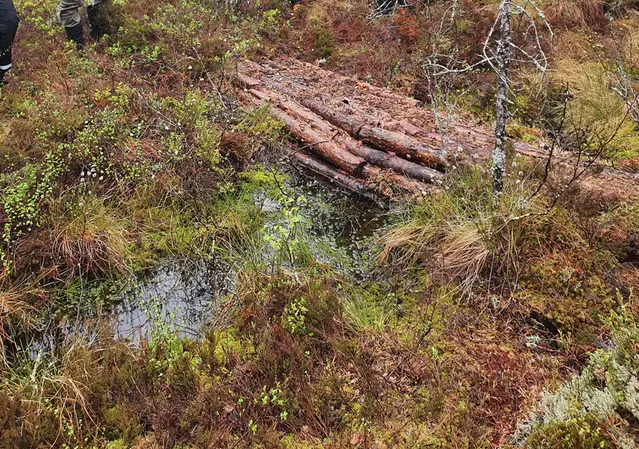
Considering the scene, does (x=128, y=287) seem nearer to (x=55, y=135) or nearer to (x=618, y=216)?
(x=55, y=135)

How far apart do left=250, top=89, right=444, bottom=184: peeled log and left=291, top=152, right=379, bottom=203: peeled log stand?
0.38 m

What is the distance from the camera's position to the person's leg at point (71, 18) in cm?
793

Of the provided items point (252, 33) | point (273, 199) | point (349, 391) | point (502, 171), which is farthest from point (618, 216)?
point (252, 33)

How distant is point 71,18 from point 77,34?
28 centimetres

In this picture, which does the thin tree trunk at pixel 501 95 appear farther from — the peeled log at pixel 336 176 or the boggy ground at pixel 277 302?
the peeled log at pixel 336 176

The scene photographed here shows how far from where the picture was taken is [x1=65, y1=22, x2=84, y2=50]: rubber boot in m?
8.16

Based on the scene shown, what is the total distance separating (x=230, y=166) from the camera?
20.4ft

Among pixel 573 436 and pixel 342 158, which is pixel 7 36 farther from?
pixel 573 436

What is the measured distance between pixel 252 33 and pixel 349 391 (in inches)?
351

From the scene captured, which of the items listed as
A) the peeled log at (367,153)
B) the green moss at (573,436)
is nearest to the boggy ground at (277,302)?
the green moss at (573,436)

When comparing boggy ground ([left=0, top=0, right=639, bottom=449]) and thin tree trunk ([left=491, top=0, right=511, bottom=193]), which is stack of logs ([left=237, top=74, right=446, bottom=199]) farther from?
thin tree trunk ([left=491, top=0, right=511, bottom=193])

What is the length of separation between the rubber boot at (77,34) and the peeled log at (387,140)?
474 cm

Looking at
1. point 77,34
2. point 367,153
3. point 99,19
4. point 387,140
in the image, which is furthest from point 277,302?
point 99,19

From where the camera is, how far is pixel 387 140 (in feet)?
21.1
